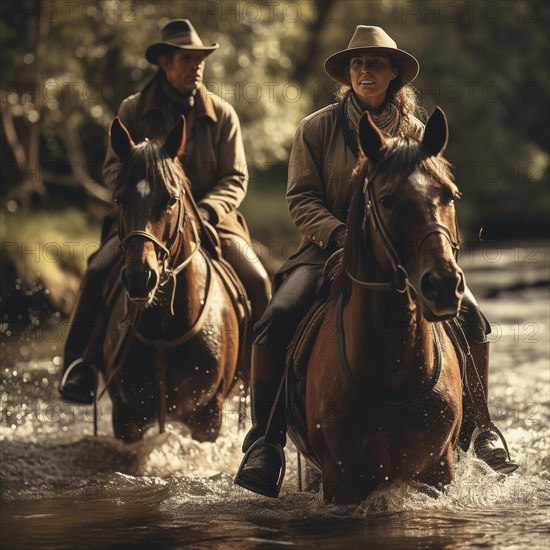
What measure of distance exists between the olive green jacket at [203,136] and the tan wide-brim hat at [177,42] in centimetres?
19

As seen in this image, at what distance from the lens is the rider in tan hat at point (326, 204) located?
25.2 feet

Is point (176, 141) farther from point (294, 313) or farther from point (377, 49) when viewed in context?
point (294, 313)

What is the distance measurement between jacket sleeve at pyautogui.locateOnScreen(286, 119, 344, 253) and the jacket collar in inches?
104

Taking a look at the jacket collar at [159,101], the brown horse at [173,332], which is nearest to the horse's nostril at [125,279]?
the brown horse at [173,332]

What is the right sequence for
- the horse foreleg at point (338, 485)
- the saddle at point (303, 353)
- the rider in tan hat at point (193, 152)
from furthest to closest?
1. the rider in tan hat at point (193, 152)
2. the saddle at point (303, 353)
3. the horse foreleg at point (338, 485)

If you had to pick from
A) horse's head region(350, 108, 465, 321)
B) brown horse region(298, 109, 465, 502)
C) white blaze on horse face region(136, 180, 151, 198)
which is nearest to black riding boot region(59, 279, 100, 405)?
white blaze on horse face region(136, 180, 151, 198)

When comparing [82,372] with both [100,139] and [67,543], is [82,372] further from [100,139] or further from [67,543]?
[100,139]

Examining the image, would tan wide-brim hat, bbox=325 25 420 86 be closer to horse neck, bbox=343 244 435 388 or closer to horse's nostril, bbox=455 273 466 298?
horse neck, bbox=343 244 435 388

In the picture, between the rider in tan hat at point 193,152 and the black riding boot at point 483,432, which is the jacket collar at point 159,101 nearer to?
the rider in tan hat at point 193,152

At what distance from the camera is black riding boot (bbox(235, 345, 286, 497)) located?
7.50 m

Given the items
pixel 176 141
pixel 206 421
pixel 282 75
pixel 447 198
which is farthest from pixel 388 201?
pixel 282 75

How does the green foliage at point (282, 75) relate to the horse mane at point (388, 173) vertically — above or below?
above

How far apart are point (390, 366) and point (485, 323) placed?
4.33 feet

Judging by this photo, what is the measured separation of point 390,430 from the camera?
6789 mm
